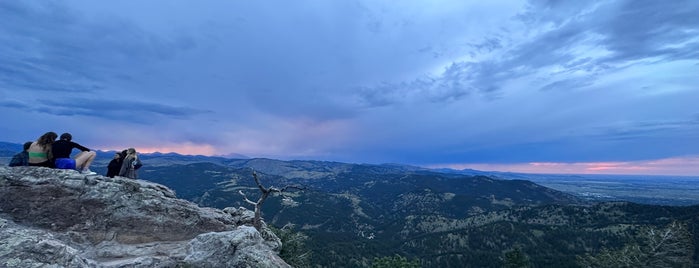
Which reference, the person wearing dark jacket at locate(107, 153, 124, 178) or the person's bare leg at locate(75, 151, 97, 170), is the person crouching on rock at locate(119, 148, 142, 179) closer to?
the person wearing dark jacket at locate(107, 153, 124, 178)

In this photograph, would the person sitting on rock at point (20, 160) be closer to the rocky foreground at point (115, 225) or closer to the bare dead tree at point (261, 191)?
the rocky foreground at point (115, 225)

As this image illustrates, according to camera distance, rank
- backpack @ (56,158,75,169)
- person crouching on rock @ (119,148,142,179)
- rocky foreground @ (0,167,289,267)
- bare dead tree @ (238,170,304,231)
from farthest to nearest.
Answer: person crouching on rock @ (119,148,142,179)
bare dead tree @ (238,170,304,231)
backpack @ (56,158,75,169)
rocky foreground @ (0,167,289,267)

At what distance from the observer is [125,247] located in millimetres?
19703

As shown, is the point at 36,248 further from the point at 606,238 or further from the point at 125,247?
the point at 606,238

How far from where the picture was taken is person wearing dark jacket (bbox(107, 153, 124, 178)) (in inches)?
1079

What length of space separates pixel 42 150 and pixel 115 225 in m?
7.79

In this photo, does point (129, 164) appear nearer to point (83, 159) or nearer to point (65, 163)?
point (83, 159)

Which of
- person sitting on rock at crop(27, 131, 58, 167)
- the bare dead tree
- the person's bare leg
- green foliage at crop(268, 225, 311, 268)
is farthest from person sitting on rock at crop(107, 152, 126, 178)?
green foliage at crop(268, 225, 311, 268)

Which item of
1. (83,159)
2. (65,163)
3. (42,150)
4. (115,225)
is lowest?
(115,225)

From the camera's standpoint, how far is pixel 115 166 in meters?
27.7

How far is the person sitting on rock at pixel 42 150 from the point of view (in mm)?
22594

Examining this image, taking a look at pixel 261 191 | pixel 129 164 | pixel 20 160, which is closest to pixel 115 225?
pixel 129 164

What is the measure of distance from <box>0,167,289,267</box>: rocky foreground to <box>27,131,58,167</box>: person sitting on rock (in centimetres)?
143

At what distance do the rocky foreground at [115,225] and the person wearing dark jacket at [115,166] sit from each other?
159 inches
